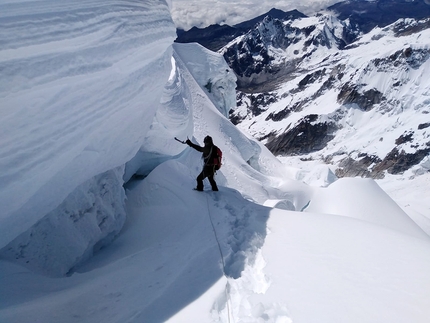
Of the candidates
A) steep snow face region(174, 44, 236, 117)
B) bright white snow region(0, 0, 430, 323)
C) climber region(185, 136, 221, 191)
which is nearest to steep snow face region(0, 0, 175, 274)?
bright white snow region(0, 0, 430, 323)

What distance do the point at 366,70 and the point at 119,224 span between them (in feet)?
529

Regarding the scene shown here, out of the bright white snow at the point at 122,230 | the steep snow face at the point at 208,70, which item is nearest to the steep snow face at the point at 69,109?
the bright white snow at the point at 122,230

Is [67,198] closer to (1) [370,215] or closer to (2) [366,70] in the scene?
(1) [370,215]

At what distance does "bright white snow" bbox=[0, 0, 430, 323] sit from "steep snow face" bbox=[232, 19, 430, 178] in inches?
3991

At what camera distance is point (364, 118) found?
435 feet

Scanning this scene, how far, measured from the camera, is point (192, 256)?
16.0 feet

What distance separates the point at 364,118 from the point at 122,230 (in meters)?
141

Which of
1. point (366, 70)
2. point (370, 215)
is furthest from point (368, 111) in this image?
point (370, 215)

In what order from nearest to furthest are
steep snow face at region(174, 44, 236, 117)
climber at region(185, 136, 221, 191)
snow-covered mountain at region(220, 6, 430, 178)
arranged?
climber at region(185, 136, 221, 191), steep snow face at region(174, 44, 236, 117), snow-covered mountain at region(220, 6, 430, 178)

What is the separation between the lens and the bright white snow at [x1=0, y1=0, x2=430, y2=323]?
3.52 meters

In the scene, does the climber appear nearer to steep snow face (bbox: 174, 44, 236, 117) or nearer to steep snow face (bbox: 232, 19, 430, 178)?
steep snow face (bbox: 174, 44, 236, 117)

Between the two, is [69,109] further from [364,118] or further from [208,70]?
[364,118]

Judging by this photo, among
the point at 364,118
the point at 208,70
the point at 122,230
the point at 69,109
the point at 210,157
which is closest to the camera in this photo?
the point at 69,109

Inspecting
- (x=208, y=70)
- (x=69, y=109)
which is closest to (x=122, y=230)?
(x=69, y=109)
